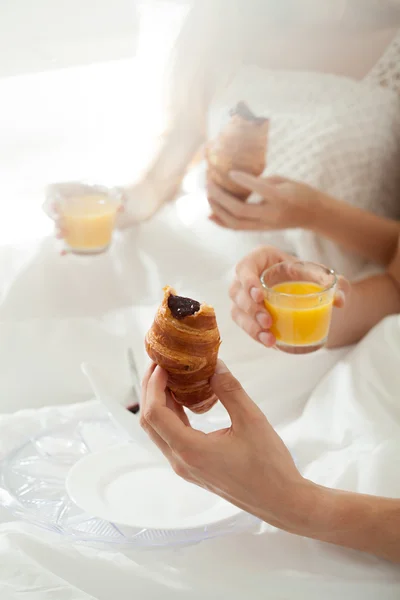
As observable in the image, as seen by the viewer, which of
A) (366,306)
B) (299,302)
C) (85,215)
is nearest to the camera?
(299,302)

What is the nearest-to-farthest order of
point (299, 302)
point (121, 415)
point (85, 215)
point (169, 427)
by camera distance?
point (169, 427)
point (121, 415)
point (299, 302)
point (85, 215)

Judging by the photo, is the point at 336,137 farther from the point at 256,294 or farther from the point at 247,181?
the point at 256,294

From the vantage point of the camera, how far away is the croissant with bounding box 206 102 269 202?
1192mm

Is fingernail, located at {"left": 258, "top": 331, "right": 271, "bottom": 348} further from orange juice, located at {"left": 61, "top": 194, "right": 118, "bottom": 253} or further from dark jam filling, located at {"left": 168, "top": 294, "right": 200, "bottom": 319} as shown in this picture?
orange juice, located at {"left": 61, "top": 194, "right": 118, "bottom": 253}

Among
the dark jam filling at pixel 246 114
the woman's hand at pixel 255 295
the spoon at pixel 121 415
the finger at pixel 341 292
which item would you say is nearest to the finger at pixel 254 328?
the woman's hand at pixel 255 295

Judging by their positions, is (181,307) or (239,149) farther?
(239,149)

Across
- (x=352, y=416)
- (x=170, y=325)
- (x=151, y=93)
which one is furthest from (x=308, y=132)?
(x=170, y=325)

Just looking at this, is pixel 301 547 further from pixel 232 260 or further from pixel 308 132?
pixel 308 132

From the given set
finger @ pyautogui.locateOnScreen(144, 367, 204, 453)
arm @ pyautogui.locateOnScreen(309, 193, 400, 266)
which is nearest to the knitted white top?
arm @ pyautogui.locateOnScreen(309, 193, 400, 266)

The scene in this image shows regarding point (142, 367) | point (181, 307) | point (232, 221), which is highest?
point (181, 307)

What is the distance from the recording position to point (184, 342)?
0.68m

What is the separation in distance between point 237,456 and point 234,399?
0.20 ft

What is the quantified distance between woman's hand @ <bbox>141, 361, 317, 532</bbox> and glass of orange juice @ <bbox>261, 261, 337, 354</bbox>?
32 cm

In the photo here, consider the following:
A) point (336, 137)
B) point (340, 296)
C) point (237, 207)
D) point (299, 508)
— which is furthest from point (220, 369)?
point (336, 137)
